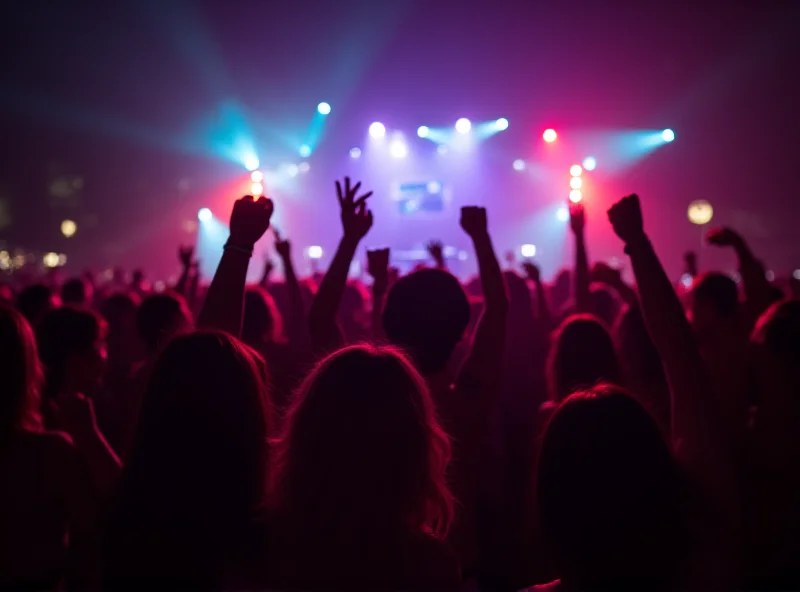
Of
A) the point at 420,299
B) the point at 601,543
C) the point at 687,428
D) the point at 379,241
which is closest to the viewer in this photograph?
the point at 601,543

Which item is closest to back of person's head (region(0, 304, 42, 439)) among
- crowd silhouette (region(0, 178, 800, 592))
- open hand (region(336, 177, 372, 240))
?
crowd silhouette (region(0, 178, 800, 592))

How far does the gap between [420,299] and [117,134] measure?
27311mm

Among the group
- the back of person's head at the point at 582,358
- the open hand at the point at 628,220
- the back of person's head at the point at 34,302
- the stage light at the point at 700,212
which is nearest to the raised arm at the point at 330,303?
the back of person's head at the point at 582,358

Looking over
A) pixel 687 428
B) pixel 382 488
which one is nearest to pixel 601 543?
pixel 382 488

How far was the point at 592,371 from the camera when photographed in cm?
277

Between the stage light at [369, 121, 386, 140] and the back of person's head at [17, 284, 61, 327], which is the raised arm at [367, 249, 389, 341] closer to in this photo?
the back of person's head at [17, 284, 61, 327]

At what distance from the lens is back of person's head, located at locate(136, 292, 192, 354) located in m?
3.44

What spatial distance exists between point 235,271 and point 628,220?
1.68 m

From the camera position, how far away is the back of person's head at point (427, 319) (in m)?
2.46

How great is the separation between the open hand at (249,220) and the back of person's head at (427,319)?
0.72 meters

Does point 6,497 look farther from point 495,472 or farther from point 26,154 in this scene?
point 26,154

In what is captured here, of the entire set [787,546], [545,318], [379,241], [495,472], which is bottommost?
[787,546]

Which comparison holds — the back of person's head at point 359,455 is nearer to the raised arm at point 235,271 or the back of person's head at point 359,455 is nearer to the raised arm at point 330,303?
the raised arm at point 235,271

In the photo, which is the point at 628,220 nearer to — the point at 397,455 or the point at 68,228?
the point at 397,455
